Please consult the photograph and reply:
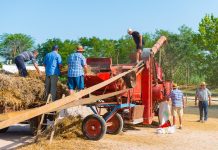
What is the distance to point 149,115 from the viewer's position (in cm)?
1275

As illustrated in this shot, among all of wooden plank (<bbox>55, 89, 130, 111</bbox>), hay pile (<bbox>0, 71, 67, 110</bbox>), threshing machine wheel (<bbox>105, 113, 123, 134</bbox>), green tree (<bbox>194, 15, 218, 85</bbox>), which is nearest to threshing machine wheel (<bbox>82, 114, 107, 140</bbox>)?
wooden plank (<bbox>55, 89, 130, 111</bbox>)

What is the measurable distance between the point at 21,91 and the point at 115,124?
3.14 m

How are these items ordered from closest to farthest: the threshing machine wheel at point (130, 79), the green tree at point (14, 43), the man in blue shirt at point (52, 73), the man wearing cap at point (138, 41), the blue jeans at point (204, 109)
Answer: the man in blue shirt at point (52, 73) → the threshing machine wheel at point (130, 79) → the man wearing cap at point (138, 41) → the blue jeans at point (204, 109) → the green tree at point (14, 43)

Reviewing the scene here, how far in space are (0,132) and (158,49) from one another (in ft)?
19.0

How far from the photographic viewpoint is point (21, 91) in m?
10.3

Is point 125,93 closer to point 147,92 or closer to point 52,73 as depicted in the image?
point 147,92

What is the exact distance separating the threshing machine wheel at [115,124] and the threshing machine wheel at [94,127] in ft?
3.63

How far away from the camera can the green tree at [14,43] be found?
8753 cm

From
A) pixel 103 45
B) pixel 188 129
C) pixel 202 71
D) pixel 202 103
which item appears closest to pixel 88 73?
pixel 188 129

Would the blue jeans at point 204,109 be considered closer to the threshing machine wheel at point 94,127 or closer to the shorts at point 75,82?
the threshing machine wheel at point 94,127

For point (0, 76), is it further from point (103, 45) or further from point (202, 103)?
point (103, 45)

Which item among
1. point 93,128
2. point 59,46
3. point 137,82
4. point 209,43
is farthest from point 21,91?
point 59,46

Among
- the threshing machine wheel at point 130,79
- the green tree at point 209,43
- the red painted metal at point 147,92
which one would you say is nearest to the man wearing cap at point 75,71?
the threshing machine wheel at point 130,79

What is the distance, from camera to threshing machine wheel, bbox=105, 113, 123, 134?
1202cm
